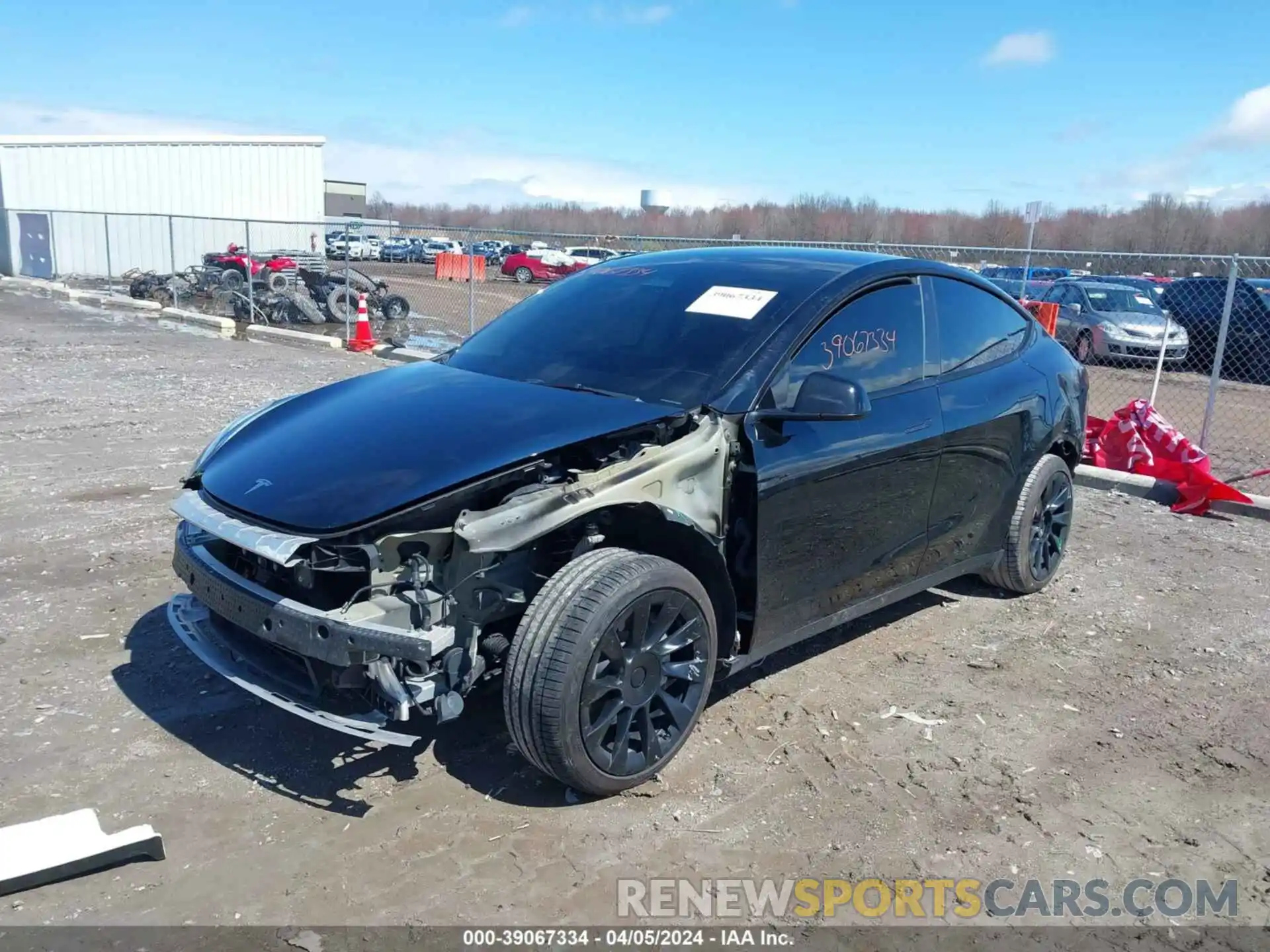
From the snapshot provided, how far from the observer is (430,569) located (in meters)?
3.01

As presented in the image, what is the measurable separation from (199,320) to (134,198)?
16.6 metres

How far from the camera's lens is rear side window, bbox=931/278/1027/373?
15.0ft

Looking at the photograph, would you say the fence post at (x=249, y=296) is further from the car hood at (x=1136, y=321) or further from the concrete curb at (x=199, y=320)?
the car hood at (x=1136, y=321)

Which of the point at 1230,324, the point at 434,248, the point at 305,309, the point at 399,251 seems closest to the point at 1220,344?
the point at 1230,324

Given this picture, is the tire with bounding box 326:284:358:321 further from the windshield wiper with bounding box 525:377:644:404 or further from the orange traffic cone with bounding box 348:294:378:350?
the windshield wiper with bounding box 525:377:644:404

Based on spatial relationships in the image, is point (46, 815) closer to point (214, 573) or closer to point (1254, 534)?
point (214, 573)

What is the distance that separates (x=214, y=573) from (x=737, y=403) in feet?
6.22

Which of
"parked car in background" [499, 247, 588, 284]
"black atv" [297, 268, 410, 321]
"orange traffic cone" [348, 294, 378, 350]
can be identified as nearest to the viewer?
"orange traffic cone" [348, 294, 378, 350]

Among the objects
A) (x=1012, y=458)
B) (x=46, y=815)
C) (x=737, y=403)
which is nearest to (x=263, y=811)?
(x=46, y=815)

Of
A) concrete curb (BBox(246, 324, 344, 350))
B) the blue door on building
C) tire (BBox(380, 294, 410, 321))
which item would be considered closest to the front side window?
concrete curb (BBox(246, 324, 344, 350))

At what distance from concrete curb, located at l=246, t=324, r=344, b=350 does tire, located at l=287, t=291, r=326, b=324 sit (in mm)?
1460

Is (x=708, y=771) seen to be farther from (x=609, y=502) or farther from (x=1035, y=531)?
(x=1035, y=531)

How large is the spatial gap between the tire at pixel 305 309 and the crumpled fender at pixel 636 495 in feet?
53.0

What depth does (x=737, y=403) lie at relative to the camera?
3627mm
